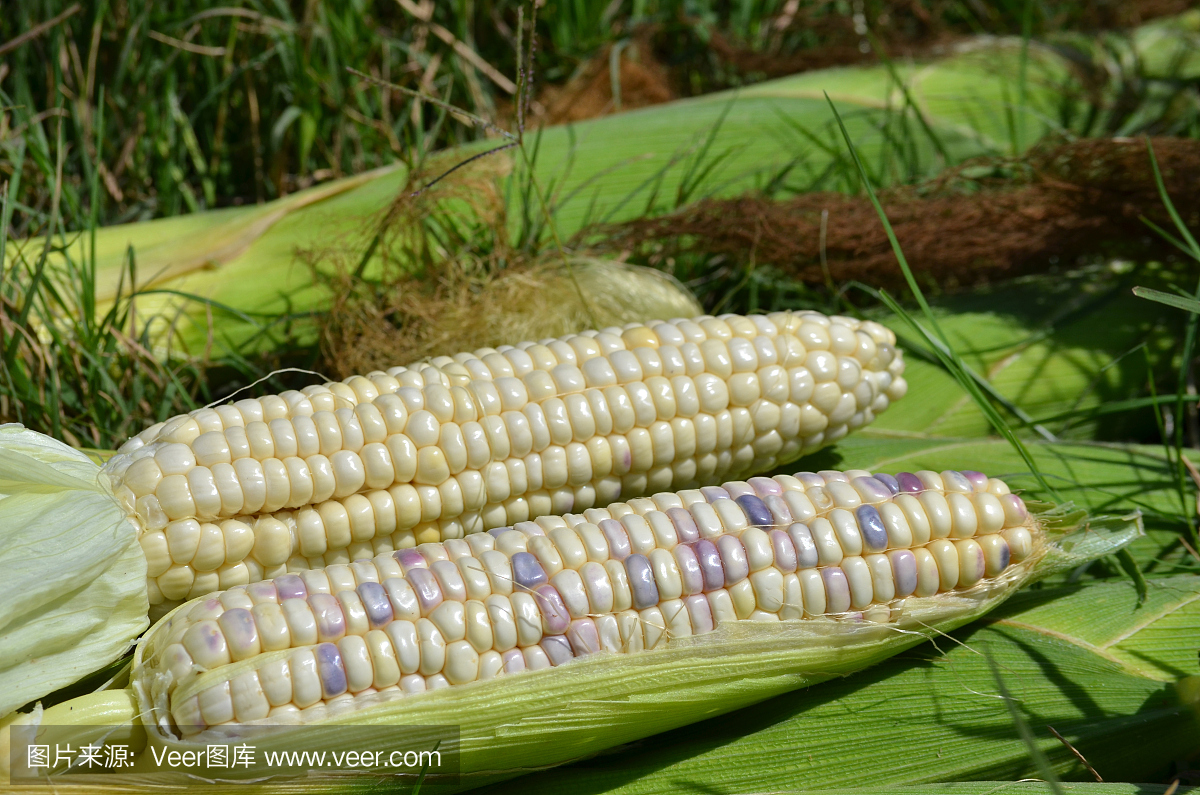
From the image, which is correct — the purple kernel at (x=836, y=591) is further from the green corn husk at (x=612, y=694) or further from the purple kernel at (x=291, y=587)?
the purple kernel at (x=291, y=587)

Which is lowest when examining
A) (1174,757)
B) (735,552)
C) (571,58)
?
(1174,757)

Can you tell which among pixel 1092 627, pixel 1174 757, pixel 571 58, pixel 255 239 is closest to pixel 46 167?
pixel 255 239

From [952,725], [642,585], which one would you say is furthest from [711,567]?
[952,725]

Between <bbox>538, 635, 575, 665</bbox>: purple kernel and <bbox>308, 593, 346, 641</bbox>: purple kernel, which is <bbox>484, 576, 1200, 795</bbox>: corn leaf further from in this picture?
<bbox>308, 593, 346, 641</bbox>: purple kernel

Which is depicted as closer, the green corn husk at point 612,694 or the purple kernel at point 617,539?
the green corn husk at point 612,694

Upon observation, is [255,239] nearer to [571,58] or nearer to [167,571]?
[167,571]

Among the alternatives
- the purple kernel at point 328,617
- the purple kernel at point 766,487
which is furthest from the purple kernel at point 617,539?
the purple kernel at point 328,617

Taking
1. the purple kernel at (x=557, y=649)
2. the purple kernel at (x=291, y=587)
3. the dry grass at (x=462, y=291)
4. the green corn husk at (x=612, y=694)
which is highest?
the dry grass at (x=462, y=291)
